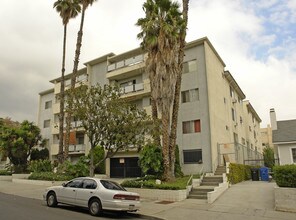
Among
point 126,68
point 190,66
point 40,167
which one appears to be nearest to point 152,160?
point 190,66

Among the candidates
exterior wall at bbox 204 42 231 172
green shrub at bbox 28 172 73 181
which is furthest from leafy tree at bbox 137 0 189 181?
green shrub at bbox 28 172 73 181

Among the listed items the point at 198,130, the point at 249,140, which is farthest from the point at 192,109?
the point at 249,140

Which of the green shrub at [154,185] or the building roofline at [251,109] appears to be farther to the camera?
the building roofline at [251,109]

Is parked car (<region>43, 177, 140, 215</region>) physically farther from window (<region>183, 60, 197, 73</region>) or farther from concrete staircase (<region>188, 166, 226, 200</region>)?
window (<region>183, 60, 197, 73</region>)

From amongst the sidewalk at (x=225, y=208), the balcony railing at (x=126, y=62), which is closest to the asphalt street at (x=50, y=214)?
the sidewalk at (x=225, y=208)

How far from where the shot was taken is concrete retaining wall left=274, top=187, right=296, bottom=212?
13.0 m

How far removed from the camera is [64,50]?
30.5 m

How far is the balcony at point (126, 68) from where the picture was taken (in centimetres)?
2957

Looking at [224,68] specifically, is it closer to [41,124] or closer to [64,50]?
[64,50]

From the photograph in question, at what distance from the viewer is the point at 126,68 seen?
3055 centimetres

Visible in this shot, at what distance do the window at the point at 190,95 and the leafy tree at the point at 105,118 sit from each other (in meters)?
8.16

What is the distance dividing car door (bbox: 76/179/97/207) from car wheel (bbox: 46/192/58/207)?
59.3 inches

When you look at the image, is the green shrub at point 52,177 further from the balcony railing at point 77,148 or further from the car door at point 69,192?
the car door at point 69,192

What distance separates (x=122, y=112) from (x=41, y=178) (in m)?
11.6
